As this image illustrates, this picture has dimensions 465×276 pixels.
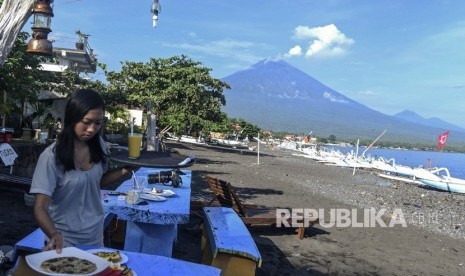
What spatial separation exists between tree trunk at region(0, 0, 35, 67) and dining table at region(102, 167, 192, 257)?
1920mm

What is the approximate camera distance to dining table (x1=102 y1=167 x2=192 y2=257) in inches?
166

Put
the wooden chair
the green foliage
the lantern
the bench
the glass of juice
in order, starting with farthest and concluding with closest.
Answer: the green foliage → the wooden chair → the lantern → the bench → the glass of juice

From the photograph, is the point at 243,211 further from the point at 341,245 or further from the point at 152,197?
the point at 152,197

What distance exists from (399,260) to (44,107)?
16528 mm

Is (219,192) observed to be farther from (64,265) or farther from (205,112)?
(205,112)

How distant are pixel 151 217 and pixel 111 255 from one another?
180 cm

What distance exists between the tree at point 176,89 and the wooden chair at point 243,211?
2108 centimetres

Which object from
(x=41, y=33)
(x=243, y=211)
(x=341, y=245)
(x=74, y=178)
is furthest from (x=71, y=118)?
(x=341, y=245)

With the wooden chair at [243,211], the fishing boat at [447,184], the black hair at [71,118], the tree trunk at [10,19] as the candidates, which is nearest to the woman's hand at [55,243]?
the black hair at [71,118]

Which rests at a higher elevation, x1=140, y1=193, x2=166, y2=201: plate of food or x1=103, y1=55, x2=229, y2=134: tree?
x1=103, y1=55, x2=229, y2=134: tree

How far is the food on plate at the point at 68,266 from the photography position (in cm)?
201

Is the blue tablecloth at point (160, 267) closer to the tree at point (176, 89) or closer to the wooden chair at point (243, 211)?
the wooden chair at point (243, 211)

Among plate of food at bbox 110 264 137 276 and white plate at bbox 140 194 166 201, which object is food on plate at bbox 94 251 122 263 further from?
white plate at bbox 140 194 166 201

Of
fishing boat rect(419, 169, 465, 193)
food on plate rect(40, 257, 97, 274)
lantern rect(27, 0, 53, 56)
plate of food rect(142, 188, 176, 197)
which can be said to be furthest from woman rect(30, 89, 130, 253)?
fishing boat rect(419, 169, 465, 193)
